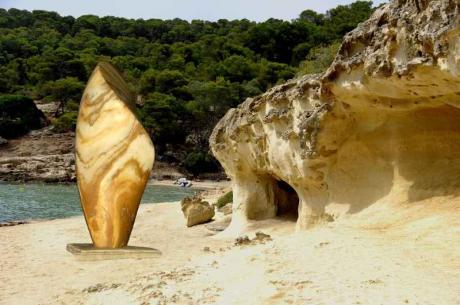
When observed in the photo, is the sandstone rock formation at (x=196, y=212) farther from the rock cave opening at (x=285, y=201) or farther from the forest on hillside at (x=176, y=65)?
the forest on hillside at (x=176, y=65)

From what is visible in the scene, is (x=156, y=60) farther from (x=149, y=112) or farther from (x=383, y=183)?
(x=383, y=183)

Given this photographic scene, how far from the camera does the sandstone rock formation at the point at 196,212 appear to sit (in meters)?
18.3

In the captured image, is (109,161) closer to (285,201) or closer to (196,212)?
(285,201)

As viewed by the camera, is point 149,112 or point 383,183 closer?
point 383,183

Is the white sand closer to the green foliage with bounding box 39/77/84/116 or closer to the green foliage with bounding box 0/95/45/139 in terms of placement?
the green foliage with bounding box 0/95/45/139

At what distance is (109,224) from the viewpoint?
474 inches

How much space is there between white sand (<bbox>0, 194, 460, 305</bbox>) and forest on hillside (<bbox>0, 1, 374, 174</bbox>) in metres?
36.0

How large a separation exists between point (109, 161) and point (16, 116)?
1988 inches

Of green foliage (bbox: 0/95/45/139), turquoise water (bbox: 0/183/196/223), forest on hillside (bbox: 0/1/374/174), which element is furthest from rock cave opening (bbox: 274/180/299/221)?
green foliage (bbox: 0/95/45/139)

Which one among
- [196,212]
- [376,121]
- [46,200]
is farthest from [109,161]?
[46,200]

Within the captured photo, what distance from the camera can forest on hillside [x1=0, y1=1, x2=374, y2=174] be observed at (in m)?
57.8

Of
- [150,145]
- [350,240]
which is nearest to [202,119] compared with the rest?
[150,145]

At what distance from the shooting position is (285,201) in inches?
649

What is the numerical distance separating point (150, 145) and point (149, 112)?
45.3 meters
